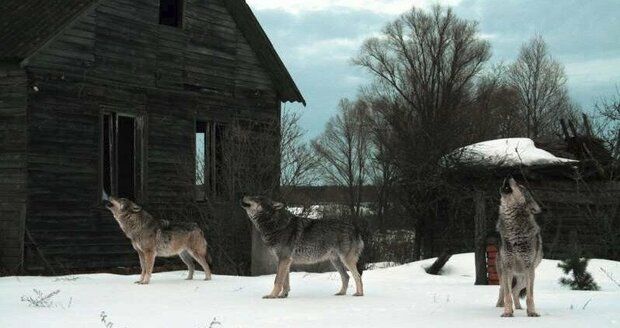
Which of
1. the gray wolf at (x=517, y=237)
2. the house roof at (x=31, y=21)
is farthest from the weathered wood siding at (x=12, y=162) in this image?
the gray wolf at (x=517, y=237)

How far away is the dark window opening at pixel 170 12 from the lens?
70.4 ft

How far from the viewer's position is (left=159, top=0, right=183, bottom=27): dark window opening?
2145 centimetres

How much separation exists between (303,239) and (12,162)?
30.3 feet

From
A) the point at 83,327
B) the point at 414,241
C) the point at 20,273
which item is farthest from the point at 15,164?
the point at 414,241

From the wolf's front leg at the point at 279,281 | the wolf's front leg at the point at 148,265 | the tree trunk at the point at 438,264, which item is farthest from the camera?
the tree trunk at the point at 438,264

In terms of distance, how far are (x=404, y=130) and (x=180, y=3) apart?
13.7m

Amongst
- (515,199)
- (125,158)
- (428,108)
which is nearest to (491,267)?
(515,199)

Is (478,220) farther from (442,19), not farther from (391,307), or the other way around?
(442,19)

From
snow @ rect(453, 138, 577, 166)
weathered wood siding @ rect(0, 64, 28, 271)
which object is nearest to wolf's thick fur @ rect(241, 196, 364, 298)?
weathered wood siding @ rect(0, 64, 28, 271)

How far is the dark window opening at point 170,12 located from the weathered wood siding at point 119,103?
1.11 ft

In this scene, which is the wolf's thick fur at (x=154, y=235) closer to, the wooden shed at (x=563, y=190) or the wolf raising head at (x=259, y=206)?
the wolf raising head at (x=259, y=206)

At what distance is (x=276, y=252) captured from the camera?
10.5 metres

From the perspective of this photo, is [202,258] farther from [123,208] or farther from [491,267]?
[491,267]

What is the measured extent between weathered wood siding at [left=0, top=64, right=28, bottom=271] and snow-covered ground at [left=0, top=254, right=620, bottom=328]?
3789 millimetres
